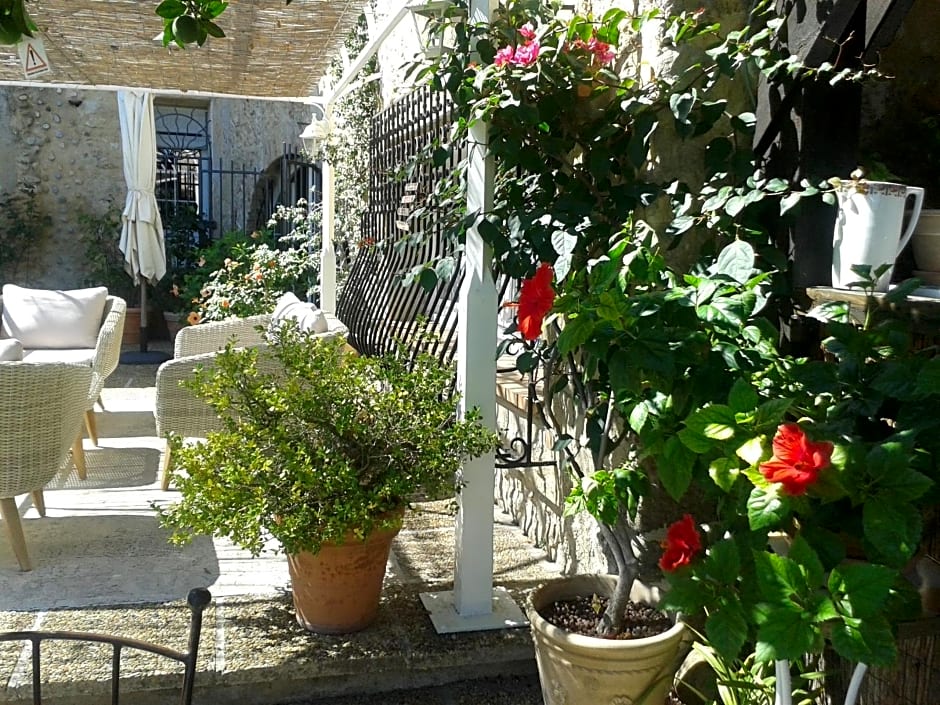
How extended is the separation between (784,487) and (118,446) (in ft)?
14.2

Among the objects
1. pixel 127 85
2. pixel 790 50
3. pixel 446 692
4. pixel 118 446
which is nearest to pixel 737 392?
pixel 790 50

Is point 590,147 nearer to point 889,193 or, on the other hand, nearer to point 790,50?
point 790,50

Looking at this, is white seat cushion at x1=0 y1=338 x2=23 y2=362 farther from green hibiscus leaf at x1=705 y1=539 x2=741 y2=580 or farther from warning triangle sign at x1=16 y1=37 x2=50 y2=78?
green hibiscus leaf at x1=705 y1=539 x2=741 y2=580

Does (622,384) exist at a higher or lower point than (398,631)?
higher

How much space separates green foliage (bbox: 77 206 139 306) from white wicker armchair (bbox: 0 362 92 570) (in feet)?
19.9

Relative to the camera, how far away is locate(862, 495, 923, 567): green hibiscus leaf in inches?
57.1

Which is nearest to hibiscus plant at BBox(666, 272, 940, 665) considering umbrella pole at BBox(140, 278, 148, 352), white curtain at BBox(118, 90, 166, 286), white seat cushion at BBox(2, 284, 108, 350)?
white seat cushion at BBox(2, 284, 108, 350)

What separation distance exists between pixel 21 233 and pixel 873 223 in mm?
8881

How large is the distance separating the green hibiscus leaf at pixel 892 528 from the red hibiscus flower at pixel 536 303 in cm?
87

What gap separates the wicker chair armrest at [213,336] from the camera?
16.1 feet

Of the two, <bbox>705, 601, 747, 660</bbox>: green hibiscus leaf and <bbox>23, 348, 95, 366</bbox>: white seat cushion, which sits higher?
<bbox>705, 601, 747, 660</bbox>: green hibiscus leaf

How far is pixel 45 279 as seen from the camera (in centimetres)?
924

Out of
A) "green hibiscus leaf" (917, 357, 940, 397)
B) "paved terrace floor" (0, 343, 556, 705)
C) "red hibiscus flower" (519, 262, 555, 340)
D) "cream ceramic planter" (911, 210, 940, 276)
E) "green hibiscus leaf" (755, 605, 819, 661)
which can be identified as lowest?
"paved terrace floor" (0, 343, 556, 705)

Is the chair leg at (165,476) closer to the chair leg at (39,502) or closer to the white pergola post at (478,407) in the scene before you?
the chair leg at (39,502)
